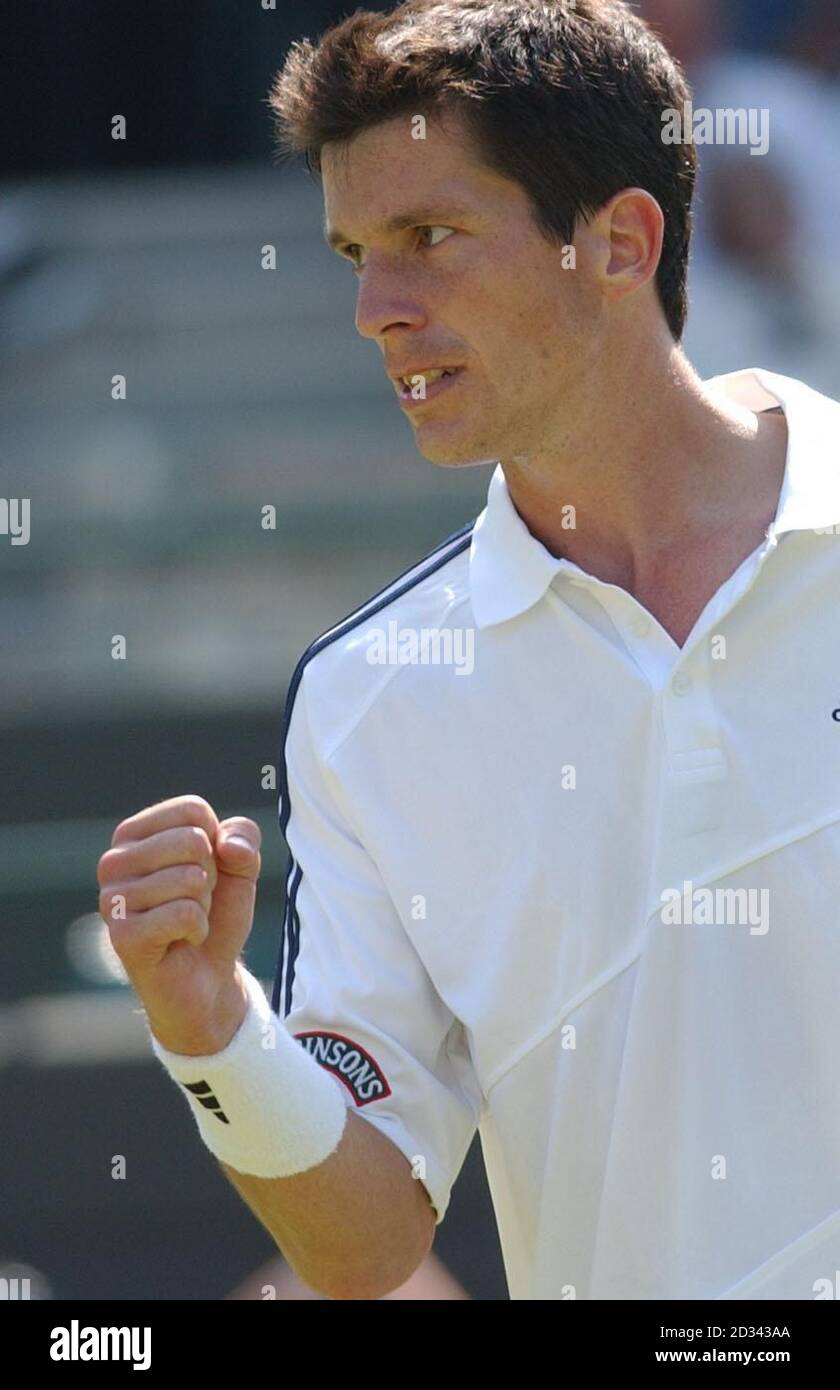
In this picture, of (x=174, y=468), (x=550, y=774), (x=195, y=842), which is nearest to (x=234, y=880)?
(x=195, y=842)

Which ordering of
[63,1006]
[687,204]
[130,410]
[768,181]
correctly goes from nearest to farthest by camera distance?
[687,204], [63,1006], [768,181], [130,410]

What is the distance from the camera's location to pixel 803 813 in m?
1.73

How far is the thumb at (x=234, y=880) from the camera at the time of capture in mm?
1543

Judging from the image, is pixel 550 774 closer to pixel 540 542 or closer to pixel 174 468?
pixel 540 542

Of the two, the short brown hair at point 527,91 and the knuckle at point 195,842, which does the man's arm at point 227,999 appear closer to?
the knuckle at point 195,842

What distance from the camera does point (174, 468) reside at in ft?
15.7

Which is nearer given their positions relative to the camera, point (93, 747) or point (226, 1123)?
point (226, 1123)

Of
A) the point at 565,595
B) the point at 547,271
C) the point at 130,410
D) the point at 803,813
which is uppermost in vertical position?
the point at 130,410

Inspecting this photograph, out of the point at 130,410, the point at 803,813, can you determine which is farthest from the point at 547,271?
the point at 130,410

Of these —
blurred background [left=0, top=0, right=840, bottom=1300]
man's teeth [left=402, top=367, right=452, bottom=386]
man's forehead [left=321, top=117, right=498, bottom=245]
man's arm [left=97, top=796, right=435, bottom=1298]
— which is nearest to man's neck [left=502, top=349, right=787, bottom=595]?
man's teeth [left=402, top=367, right=452, bottom=386]

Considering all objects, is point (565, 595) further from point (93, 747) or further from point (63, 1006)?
point (93, 747)

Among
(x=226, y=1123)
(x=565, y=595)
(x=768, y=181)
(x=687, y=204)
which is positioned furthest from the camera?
(x=768, y=181)

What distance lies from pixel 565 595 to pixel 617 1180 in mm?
493

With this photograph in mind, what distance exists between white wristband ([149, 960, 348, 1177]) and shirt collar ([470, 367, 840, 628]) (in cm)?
41
